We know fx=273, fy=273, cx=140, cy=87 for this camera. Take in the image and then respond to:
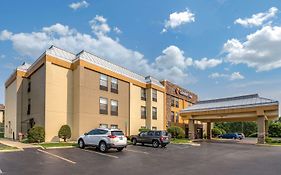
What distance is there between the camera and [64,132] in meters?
26.5

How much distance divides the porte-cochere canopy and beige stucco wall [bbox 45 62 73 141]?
23.4 metres

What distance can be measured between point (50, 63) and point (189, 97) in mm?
34895

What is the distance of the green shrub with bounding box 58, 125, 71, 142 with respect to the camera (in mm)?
26500

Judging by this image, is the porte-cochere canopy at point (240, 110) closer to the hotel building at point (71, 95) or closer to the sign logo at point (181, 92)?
the sign logo at point (181, 92)

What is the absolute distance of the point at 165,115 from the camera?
150 ft

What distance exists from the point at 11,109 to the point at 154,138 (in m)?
21.1

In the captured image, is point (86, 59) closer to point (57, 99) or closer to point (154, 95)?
point (57, 99)

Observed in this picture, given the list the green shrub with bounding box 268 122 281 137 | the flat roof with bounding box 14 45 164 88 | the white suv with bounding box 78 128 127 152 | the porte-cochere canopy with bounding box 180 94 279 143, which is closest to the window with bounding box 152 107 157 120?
the flat roof with bounding box 14 45 164 88

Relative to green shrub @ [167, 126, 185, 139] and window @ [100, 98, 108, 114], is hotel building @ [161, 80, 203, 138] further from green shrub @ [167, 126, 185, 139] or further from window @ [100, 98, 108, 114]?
window @ [100, 98, 108, 114]

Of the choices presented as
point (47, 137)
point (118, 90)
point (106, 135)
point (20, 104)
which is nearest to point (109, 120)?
point (118, 90)

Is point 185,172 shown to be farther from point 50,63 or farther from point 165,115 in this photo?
point 165,115

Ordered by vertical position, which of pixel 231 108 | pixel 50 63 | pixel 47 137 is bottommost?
pixel 47 137

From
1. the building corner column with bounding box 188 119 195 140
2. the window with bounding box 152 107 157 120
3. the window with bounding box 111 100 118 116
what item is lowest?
the building corner column with bounding box 188 119 195 140

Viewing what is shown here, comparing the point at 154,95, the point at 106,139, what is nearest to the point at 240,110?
the point at 154,95
